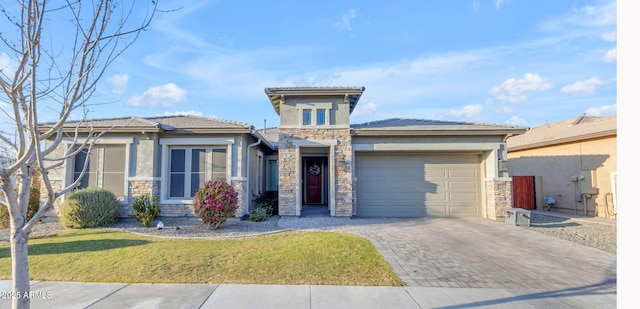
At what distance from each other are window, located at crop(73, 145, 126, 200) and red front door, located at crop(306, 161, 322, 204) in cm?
825

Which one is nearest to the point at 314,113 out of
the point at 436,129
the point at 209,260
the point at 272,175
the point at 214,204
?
the point at 436,129

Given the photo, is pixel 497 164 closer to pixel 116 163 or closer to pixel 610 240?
pixel 610 240

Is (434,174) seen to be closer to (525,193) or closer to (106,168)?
(525,193)

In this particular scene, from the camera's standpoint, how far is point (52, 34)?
3.46m

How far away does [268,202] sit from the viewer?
12164 mm

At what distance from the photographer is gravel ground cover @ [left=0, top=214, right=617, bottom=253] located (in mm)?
8148

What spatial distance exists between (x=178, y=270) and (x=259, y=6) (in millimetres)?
5449

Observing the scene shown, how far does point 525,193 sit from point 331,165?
10.4m

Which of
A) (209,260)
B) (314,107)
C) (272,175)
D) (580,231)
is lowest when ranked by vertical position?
(580,231)

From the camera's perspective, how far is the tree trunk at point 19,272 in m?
2.71

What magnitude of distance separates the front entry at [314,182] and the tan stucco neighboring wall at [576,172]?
1055cm

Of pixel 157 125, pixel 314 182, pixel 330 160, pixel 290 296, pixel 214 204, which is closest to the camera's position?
pixel 290 296

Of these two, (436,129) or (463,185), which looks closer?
(436,129)

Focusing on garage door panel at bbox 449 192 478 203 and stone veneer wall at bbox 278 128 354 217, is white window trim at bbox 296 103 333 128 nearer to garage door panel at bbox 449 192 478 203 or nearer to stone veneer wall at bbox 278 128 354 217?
stone veneer wall at bbox 278 128 354 217
